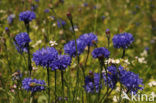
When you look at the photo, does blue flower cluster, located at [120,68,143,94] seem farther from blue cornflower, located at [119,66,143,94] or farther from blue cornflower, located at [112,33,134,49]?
blue cornflower, located at [112,33,134,49]

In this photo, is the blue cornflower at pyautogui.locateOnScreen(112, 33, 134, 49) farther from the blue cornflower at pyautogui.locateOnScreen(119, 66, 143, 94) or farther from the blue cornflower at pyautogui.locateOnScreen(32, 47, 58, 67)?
the blue cornflower at pyautogui.locateOnScreen(32, 47, 58, 67)

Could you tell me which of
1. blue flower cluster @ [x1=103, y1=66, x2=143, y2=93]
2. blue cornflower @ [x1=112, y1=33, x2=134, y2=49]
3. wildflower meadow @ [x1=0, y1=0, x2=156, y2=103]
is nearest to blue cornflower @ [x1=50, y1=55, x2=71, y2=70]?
wildflower meadow @ [x1=0, y1=0, x2=156, y2=103]

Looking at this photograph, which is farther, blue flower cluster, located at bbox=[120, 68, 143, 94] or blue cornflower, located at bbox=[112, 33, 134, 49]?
blue cornflower, located at bbox=[112, 33, 134, 49]

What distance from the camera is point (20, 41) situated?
1.83 metres

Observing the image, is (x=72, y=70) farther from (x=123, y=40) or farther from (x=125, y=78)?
(x=125, y=78)

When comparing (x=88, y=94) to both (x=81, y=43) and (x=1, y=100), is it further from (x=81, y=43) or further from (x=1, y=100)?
(x=1, y=100)

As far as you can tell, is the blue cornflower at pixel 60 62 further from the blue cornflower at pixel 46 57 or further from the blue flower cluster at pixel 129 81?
the blue flower cluster at pixel 129 81

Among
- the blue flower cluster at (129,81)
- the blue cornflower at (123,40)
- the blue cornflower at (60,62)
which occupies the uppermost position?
the blue cornflower at (123,40)

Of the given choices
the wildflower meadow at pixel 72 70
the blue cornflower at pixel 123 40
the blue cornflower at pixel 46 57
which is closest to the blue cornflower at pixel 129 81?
the wildflower meadow at pixel 72 70

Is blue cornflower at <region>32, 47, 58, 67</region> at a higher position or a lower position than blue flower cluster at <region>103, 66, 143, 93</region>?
higher

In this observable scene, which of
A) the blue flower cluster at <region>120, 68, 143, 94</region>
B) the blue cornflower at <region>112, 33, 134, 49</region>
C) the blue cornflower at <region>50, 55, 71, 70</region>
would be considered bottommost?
the blue flower cluster at <region>120, 68, 143, 94</region>

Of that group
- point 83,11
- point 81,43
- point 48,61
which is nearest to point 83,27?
point 83,11

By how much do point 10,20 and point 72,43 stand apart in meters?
1.91

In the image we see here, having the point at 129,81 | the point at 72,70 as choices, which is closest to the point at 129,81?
the point at 129,81
